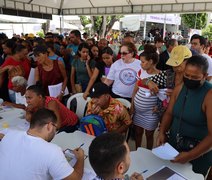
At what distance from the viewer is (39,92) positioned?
2.43 metres

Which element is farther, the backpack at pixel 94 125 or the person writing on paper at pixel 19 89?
the person writing on paper at pixel 19 89

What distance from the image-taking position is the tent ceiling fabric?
7.61 m

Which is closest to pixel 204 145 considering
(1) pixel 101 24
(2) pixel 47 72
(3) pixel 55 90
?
(3) pixel 55 90

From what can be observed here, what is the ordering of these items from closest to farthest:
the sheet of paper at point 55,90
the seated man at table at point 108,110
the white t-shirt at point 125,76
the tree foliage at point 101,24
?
the seated man at table at point 108,110
the white t-shirt at point 125,76
the sheet of paper at point 55,90
the tree foliage at point 101,24

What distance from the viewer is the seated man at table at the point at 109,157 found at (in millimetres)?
1184

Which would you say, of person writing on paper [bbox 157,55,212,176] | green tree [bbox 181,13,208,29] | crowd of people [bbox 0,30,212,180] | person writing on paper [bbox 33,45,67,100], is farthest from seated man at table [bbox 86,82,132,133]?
green tree [bbox 181,13,208,29]

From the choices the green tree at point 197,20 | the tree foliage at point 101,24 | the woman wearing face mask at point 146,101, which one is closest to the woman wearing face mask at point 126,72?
the woman wearing face mask at point 146,101

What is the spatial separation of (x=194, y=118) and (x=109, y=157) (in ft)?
2.78

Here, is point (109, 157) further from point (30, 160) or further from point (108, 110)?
point (108, 110)

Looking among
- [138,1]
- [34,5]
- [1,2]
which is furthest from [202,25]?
[1,2]

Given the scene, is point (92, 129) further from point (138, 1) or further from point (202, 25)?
point (202, 25)

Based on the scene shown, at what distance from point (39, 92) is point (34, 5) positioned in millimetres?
7393

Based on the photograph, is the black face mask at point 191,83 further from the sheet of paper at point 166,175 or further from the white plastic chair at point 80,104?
the white plastic chair at point 80,104

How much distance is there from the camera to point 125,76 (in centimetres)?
308
